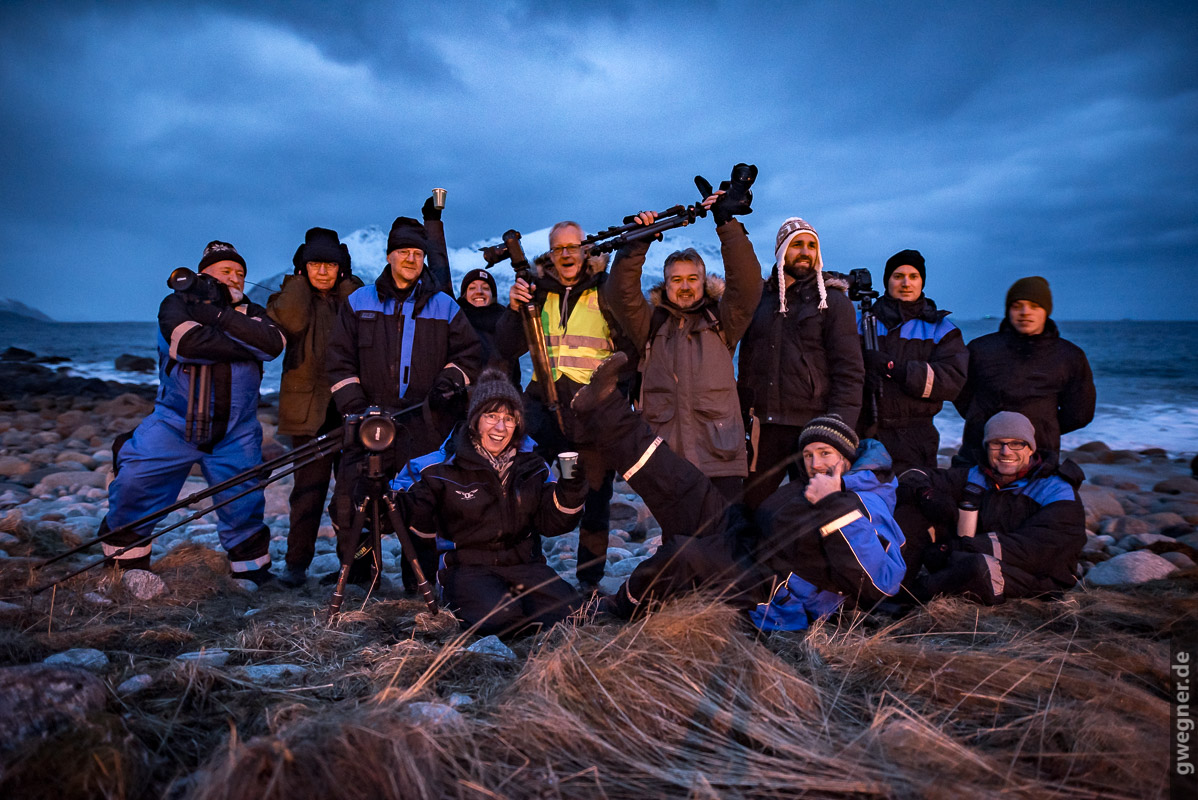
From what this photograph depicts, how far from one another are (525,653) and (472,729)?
1090mm

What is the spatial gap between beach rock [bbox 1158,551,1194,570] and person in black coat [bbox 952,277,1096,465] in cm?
116

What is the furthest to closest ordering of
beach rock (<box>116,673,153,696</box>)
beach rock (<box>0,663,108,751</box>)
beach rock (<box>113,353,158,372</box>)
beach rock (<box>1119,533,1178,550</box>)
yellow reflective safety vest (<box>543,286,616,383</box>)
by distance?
beach rock (<box>113,353,158,372</box>) → beach rock (<box>1119,533,1178,550</box>) → yellow reflective safety vest (<box>543,286,616,383</box>) → beach rock (<box>116,673,153,696</box>) → beach rock (<box>0,663,108,751</box>)

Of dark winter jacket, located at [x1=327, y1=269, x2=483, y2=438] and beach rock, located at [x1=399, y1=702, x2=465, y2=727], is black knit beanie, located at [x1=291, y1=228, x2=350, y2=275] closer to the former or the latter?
dark winter jacket, located at [x1=327, y1=269, x2=483, y2=438]

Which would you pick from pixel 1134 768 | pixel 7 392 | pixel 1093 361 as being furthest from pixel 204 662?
pixel 1093 361

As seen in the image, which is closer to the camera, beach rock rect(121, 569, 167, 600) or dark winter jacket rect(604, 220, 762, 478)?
beach rock rect(121, 569, 167, 600)

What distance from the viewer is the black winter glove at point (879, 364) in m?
4.43

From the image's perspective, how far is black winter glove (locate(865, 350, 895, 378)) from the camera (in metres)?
4.43

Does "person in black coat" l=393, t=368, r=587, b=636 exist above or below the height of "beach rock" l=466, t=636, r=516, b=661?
above

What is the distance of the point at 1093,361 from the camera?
34.2m

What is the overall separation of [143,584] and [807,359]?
12.9 feet

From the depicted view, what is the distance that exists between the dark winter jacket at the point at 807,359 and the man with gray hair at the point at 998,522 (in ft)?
2.04

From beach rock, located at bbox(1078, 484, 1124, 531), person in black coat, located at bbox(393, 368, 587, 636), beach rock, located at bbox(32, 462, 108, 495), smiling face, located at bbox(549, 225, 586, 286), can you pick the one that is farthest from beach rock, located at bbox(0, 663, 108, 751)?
beach rock, located at bbox(1078, 484, 1124, 531)

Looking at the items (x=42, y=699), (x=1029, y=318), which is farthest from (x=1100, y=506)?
(x=42, y=699)

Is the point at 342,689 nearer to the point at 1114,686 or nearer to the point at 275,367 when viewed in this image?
the point at 1114,686
